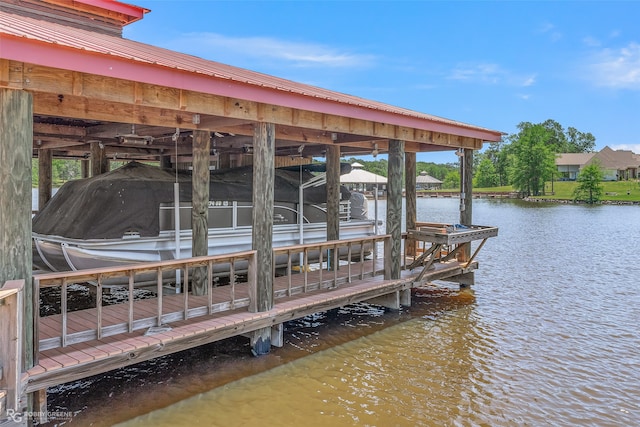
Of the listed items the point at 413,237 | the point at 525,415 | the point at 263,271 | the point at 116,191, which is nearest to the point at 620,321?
the point at 413,237

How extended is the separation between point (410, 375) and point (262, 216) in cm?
291

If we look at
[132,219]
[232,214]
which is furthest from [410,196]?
[132,219]

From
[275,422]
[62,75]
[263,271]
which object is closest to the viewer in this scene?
[62,75]

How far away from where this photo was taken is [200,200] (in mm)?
7441

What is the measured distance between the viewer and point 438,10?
57.2 meters

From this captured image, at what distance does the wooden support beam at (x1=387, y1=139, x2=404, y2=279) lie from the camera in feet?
27.7

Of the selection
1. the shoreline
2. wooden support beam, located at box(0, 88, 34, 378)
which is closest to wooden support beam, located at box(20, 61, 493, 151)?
wooden support beam, located at box(0, 88, 34, 378)

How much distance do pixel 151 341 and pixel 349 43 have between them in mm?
95234

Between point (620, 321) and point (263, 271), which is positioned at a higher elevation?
point (263, 271)

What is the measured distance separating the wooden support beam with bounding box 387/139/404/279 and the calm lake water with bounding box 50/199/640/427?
111 centimetres

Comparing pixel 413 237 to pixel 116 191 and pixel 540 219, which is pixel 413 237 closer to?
pixel 116 191

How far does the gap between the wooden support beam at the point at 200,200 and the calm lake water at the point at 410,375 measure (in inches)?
51.3

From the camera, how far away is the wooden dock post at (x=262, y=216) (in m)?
6.08

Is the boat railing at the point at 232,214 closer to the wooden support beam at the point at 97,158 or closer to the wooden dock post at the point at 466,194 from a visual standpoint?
the wooden support beam at the point at 97,158
